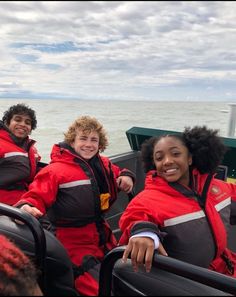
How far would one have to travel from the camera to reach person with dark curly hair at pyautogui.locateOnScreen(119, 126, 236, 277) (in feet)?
5.55

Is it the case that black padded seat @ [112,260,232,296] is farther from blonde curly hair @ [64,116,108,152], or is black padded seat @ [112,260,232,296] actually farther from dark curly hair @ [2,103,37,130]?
dark curly hair @ [2,103,37,130]

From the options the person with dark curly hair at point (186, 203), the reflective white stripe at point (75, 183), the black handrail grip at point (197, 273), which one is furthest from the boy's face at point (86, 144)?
the black handrail grip at point (197, 273)

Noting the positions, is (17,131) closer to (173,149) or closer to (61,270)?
(173,149)

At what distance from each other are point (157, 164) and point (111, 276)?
739 millimetres

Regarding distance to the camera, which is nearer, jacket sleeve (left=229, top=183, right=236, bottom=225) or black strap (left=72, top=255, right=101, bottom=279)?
jacket sleeve (left=229, top=183, right=236, bottom=225)

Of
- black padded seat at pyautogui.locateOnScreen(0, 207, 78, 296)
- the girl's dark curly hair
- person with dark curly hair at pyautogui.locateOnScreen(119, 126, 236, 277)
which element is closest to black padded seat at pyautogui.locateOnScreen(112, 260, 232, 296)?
person with dark curly hair at pyautogui.locateOnScreen(119, 126, 236, 277)

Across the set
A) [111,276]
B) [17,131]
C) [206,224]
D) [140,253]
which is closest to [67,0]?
[140,253]

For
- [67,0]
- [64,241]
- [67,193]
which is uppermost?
[67,0]

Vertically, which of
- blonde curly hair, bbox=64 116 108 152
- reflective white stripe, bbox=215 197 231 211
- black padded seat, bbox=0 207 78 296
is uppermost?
blonde curly hair, bbox=64 116 108 152

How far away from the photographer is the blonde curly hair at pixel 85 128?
8.20ft

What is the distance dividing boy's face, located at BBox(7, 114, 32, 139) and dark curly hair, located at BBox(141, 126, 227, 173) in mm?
1436

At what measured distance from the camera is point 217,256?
6.12ft

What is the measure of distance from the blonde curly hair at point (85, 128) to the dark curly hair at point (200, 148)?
53 cm

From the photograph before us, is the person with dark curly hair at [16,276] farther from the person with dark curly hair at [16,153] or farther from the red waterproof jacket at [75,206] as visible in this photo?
the person with dark curly hair at [16,153]
